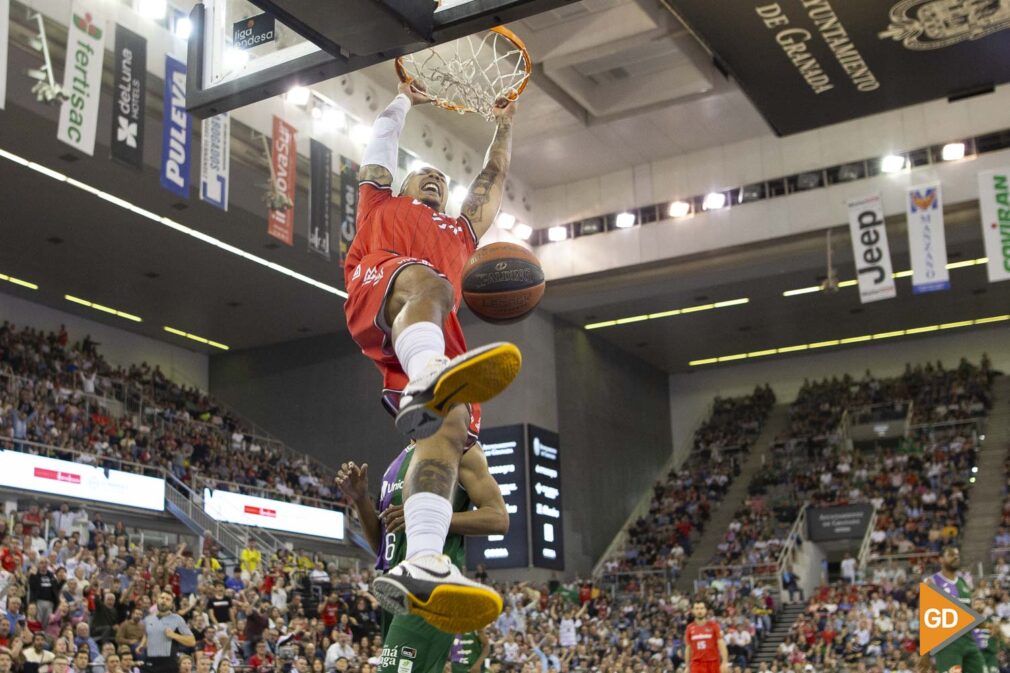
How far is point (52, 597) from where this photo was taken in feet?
47.3

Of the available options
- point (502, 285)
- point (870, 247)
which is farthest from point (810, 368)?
point (502, 285)

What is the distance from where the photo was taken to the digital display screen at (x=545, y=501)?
3011 centimetres

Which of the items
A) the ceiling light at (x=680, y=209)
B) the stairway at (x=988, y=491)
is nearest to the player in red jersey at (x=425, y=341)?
the ceiling light at (x=680, y=209)

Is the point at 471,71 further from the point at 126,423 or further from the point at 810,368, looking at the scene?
the point at 810,368

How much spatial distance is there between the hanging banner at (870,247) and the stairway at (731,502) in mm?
9902

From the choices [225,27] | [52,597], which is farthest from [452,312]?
[52,597]

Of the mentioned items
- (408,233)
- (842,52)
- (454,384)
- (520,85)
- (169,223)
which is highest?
(169,223)

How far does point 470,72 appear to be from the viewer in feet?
25.3

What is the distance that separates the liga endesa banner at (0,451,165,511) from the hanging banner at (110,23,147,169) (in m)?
5.79

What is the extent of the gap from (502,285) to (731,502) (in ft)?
101

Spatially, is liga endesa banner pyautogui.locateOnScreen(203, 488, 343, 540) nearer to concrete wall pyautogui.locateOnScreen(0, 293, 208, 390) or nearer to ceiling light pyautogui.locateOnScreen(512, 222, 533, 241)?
concrete wall pyautogui.locateOnScreen(0, 293, 208, 390)

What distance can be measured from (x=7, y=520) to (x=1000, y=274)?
62.3 feet

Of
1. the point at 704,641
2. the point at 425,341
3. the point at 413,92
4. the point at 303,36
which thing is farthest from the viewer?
the point at 704,641

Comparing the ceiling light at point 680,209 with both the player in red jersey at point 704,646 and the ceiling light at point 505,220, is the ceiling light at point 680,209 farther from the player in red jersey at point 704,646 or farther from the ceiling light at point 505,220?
the player in red jersey at point 704,646
